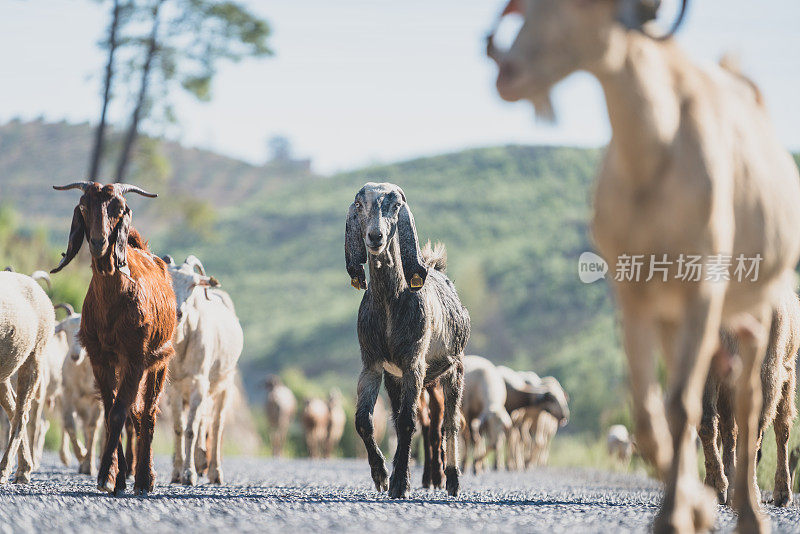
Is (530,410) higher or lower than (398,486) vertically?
lower

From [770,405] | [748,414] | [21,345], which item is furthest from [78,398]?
[748,414]

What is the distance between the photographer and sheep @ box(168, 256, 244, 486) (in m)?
10.3

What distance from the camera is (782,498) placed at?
848 centimetres

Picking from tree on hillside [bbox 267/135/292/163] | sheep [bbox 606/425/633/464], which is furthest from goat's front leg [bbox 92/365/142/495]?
tree on hillside [bbox 267/135/292/163]

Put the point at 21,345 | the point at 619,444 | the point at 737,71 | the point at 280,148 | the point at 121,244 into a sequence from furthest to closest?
1. the point at 280,148
2. the point at 619,444
3. the point at 21,345
4. the point at 121,244
5. the point at 737,71

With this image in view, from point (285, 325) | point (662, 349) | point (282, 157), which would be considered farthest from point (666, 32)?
point (282, 157)

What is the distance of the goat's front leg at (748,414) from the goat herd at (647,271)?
1 cm

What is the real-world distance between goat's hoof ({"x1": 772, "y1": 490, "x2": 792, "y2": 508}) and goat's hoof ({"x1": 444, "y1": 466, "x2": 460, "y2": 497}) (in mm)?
2658

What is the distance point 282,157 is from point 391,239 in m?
159

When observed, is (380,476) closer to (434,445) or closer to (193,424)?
(434,445)

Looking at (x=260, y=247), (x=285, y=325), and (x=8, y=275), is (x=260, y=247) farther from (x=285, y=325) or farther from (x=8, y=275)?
(x=8, y=275)

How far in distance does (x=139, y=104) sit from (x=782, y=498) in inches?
945

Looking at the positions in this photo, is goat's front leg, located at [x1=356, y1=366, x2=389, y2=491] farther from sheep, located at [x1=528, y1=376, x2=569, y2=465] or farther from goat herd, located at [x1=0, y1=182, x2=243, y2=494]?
sheep, located at [x1=528, y1=376, x2=569, y2=465]

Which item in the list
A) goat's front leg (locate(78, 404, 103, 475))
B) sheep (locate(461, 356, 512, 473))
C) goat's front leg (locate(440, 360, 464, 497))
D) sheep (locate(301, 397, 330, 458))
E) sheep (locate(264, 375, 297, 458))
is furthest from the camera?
sheep (locate(264, 375, 297, 458))
